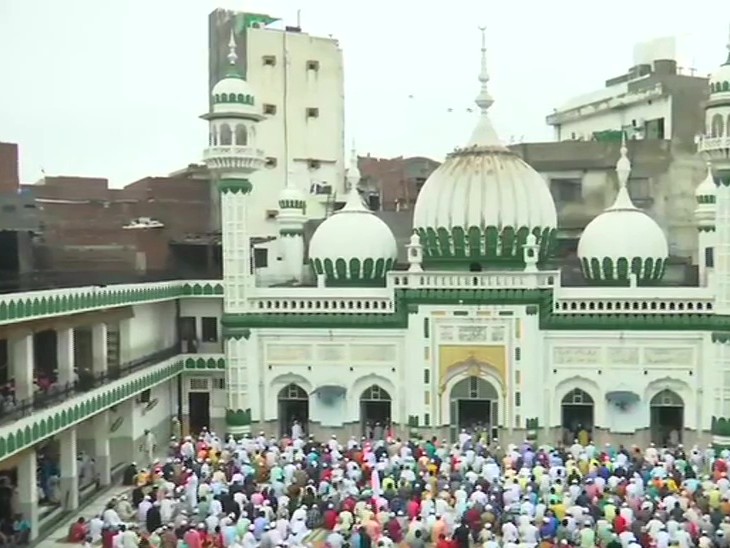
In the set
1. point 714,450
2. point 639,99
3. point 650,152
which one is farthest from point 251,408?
point 639,99

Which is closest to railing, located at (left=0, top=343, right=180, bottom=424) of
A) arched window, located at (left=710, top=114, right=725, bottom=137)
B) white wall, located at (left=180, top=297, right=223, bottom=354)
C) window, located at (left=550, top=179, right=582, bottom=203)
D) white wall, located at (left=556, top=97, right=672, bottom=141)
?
white wall, located at (left=180, top=297, right=223, bottom=354)

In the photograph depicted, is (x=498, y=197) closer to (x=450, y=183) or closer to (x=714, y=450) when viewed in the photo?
(x=450, y=183)

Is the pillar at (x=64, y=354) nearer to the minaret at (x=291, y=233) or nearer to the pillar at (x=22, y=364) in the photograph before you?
the pillar at (x=22, y=364)

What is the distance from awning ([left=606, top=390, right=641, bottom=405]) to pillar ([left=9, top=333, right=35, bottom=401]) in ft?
40.1

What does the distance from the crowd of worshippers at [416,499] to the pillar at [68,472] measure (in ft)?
4.13

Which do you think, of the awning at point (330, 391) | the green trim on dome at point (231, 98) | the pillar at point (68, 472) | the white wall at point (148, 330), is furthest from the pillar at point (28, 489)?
the green trim on dome at point (231, 98)

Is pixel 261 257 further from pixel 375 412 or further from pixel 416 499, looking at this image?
pixel 416 499

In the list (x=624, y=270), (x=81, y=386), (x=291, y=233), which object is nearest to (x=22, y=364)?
(x=81, y=386)

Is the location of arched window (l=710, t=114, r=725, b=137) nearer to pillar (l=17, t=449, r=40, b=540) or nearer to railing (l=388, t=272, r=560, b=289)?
railing (l=388, t=272, r=560, b=289)

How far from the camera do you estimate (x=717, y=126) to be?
72.7ft

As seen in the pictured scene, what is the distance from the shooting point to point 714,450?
70.0 feet

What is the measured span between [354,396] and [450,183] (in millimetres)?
5516

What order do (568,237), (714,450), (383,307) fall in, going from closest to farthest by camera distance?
1. (714,450)
2. (383,307)
3. (568,237)

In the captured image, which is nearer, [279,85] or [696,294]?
[696,294]
